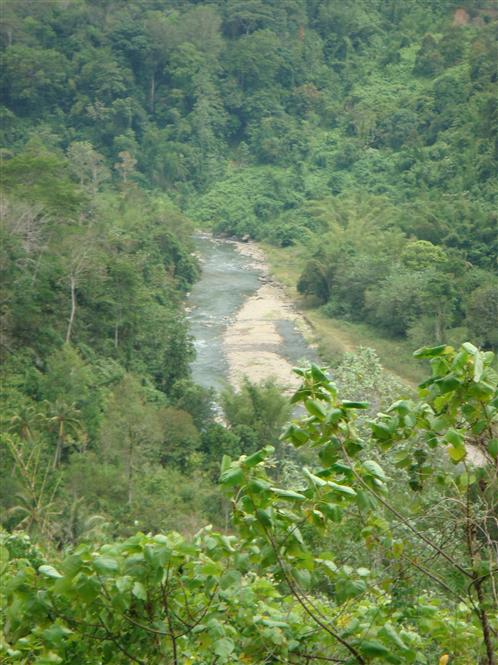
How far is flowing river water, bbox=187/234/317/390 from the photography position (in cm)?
2532

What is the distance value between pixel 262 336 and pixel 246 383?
26.1 ft

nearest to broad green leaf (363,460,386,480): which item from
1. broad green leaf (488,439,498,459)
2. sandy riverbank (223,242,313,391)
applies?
broad green leaf (488,439,498,459)

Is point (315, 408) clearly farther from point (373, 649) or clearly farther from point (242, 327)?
point (242, 327)

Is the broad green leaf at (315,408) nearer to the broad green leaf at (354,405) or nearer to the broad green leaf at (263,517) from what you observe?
the broad green leaf at (354,405)

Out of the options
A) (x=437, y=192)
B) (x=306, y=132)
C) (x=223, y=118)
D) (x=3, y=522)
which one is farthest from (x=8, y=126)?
(x=3, y=522)

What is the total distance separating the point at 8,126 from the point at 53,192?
23.9m

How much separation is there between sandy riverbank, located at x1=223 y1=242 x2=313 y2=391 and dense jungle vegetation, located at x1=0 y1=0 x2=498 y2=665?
4.84 ft

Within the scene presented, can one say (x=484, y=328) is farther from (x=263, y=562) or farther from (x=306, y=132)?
(x=306, y=132)

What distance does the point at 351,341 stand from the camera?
93.6 ft

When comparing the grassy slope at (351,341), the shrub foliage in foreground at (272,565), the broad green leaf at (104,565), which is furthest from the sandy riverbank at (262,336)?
the broad green leaf at (104,565)

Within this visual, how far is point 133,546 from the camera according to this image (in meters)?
2.61

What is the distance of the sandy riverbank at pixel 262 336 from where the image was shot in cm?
2505

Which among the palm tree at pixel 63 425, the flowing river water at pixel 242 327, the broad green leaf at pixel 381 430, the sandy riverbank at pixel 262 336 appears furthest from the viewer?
the flowing river water at pixel 242 327

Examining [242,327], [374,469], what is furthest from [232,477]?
[242,327]
